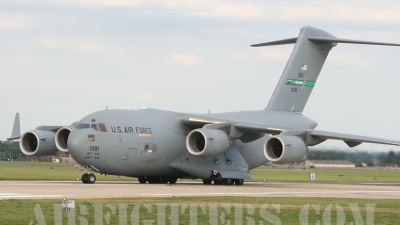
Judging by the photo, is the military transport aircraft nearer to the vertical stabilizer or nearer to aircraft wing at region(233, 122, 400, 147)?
aircraft wing at region(233, 122, 400, 147)

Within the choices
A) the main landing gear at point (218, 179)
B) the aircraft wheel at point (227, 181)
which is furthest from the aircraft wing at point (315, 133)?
the aircraft wheel at point (227, 181)

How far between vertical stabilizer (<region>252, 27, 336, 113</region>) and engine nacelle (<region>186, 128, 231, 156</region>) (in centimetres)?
599

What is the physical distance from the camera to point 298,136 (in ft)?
99.0

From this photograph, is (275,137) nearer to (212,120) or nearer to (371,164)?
(212,120)

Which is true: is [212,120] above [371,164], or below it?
above

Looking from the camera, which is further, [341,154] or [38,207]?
[341,154]

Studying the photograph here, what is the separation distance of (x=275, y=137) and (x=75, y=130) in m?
7.55

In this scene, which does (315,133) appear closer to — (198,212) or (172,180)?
(172,180)

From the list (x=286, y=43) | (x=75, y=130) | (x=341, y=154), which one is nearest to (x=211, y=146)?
(x=75, y=130)

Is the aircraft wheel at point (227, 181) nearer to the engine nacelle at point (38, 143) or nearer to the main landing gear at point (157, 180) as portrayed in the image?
the main landing gear at point (157, 180)

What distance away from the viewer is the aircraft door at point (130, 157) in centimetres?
3012

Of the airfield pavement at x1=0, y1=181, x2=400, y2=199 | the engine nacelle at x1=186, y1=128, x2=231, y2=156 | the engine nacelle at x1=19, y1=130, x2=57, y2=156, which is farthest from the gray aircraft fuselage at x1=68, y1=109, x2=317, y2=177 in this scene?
the engine nacelle at x1=19, y1=130, x2=57, y2=156

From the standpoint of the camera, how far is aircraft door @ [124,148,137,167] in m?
30.1

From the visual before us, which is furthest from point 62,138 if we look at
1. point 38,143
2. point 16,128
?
point 16,128
